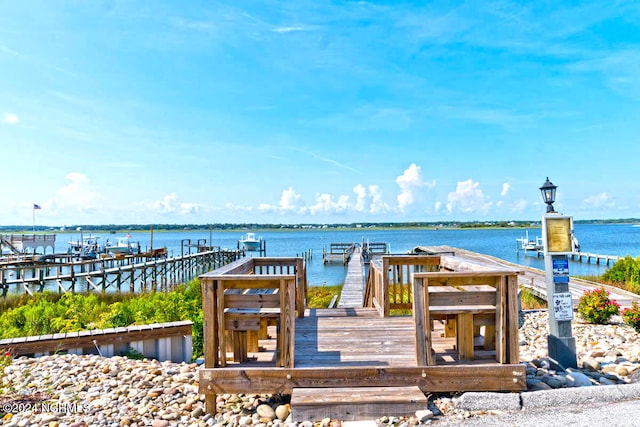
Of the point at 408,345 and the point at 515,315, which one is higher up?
the point at 515,315

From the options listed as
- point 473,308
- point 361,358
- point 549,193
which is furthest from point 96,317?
point 549,193

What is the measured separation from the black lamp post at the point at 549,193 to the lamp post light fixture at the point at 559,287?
255mm

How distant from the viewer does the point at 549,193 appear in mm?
5750

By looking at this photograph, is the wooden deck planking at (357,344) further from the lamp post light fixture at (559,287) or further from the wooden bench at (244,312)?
the lamp post light fixture at (559,287)

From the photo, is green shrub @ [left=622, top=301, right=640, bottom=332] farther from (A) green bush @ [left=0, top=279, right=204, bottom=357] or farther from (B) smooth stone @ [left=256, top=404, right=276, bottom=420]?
(A) green bush @ [left=0, top=279, right=204, bottom=357]

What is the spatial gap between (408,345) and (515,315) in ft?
4.36

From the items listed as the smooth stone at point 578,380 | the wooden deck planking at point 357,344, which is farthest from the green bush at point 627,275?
the wooden deck planking at point 357,344

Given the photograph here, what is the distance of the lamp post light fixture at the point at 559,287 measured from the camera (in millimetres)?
5215

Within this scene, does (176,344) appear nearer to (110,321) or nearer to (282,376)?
(110,321)

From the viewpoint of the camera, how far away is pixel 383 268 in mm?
6520

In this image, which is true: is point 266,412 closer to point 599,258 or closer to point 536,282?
point 536,282

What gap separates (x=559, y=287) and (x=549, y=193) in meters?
1.35

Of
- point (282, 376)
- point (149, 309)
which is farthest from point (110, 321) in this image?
point (282, 376)

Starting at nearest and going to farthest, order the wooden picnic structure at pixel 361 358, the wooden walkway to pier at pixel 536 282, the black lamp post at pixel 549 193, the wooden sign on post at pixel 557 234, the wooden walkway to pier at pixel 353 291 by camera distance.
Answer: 1. the wooden picnic structure at pixel 361 358
2. the wooden walkway to pier at pixel 536 282
3. the wooden sign on post at pixel 557 234
4. the black lamp post at pixel 549 193
5. the wooden walkway to pier at pixel 353 291
